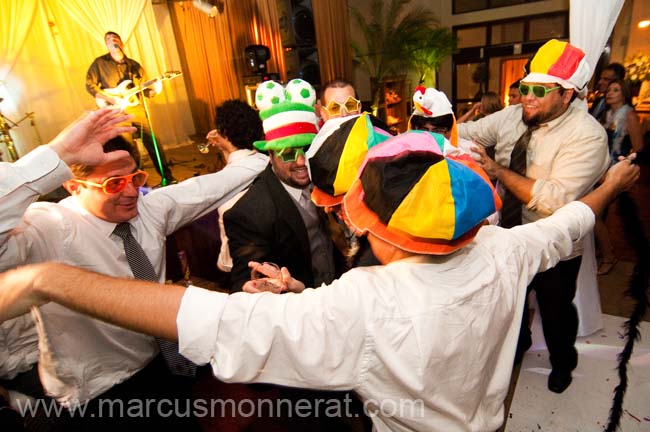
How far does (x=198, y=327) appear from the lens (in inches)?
35.3

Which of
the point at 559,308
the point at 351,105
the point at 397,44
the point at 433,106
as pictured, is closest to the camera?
the point at 433,106

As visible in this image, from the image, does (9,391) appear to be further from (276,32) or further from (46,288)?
(276,32)

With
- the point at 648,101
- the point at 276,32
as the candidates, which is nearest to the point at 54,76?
the point at 276,32

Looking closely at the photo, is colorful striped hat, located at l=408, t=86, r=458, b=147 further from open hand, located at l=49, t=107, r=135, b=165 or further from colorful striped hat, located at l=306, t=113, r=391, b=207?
open hand, located at l=49, t=107, r=135, b=165

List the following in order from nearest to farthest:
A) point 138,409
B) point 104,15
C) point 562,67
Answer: point 138,409 → point 562,67 → point 104,15

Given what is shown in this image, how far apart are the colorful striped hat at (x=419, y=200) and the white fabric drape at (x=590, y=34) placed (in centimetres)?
221

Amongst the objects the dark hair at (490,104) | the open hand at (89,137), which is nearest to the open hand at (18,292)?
the open hand at (89,137)

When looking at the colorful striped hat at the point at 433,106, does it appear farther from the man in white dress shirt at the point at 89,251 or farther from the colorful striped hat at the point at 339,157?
the man in white dress shirt at the point at 89,251

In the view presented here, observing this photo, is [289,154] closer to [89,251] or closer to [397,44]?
[89,251]

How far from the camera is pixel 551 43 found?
2.38 meters

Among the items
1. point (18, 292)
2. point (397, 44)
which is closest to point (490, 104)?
point (18, 292)

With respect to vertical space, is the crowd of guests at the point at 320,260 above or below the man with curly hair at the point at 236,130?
below

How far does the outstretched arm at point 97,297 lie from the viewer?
905 millimetres

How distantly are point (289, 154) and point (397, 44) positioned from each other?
1042 centimetres
